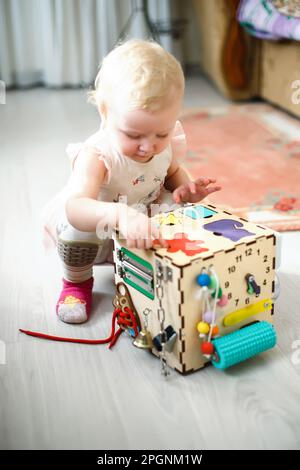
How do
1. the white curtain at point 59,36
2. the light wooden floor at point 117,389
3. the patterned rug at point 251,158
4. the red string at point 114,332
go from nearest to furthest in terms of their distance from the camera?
the light wooden floor at point 117,389 < the red string at point 114,332 < the patterned rug at point 251,158 < the white curtain at point 59,36

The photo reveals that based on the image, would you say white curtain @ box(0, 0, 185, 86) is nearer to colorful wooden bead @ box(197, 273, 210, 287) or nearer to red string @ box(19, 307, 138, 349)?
red string @ box(19, 307, 138, 349)

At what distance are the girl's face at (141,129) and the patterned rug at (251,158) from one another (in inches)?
23.7

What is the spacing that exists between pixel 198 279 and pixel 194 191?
279 mm

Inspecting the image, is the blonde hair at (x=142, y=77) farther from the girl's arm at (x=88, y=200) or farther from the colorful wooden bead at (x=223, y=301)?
A: the colorful wooden bead at (x=223, y=301)

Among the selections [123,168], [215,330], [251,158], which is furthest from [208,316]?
[251,158]

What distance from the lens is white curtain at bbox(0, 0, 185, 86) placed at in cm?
315

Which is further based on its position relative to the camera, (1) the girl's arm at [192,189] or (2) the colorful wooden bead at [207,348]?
(1) the girl's arm at [192,189]

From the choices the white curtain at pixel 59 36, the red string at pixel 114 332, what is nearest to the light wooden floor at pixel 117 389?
the red string at pixel 114 332

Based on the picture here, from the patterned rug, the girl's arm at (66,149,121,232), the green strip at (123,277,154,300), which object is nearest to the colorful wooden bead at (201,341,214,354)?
the green strip at (123,277,154,300)

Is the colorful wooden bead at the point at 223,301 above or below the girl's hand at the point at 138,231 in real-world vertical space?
below

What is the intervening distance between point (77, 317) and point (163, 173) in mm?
344

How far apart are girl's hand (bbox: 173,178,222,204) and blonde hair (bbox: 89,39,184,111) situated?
0.67 ft

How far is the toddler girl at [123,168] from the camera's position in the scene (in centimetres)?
95
